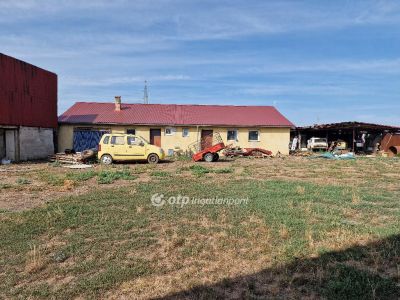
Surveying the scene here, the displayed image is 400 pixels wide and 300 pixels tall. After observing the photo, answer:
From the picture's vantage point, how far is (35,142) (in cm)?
2336

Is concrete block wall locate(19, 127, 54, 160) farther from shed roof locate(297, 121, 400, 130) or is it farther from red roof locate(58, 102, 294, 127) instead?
shed roof locate(297, 121, 400, 130)

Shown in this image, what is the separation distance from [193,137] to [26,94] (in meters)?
12.3

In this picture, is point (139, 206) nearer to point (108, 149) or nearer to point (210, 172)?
point (210, 172)

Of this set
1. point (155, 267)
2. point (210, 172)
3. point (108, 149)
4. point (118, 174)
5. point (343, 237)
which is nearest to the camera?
point (155, 267)

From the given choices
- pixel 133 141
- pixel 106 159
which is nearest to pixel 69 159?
pixel 106 159

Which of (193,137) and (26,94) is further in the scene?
(193,137)

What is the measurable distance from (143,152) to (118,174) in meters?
5.65

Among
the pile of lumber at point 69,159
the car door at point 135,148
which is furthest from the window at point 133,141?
the pile of lumber at point 69,159

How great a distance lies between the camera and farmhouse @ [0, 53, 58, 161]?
20.6 metres

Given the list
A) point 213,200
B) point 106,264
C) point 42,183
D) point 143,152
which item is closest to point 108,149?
point 143,152

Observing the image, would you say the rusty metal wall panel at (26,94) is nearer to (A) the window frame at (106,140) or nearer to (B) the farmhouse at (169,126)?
(B) the farmhouse at (169,126)

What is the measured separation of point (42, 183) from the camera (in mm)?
12570

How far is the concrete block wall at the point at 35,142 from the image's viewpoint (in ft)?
71.9

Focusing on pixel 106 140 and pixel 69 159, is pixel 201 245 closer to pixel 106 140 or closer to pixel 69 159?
pixel 106 140
